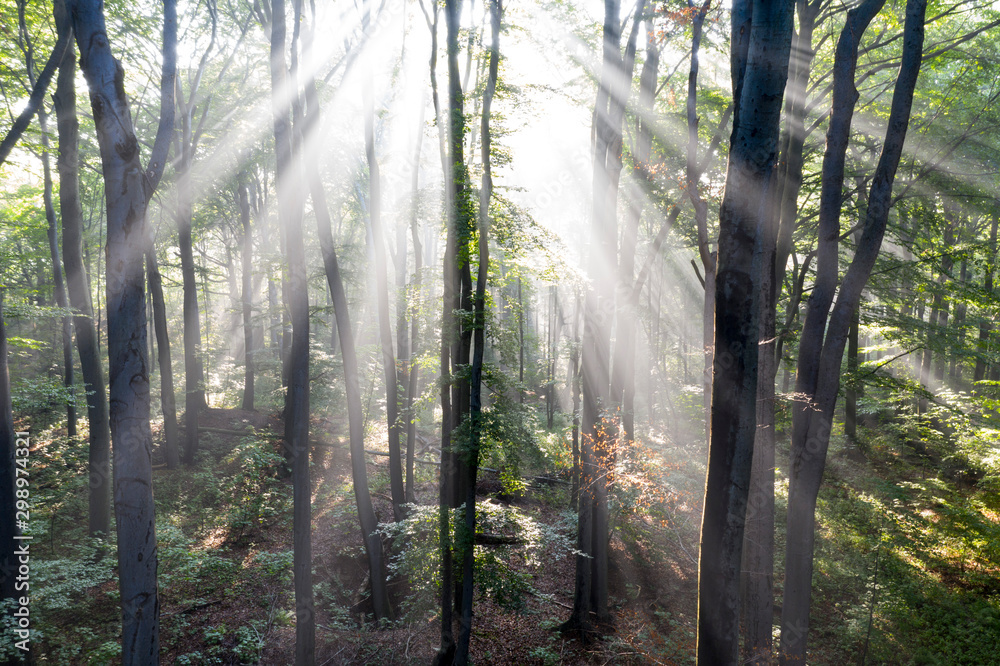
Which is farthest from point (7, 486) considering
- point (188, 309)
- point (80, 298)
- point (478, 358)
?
point (188, 309)

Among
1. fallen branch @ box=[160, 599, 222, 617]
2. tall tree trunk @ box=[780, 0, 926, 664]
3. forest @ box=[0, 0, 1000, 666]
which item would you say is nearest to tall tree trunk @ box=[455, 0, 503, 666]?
forest @ box=[0, 0, 1000, 666]

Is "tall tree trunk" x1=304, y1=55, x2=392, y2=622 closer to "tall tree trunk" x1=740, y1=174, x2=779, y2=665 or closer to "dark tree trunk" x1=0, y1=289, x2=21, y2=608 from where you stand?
"dark tree trunk" x1=0, y1=289, x2=21, y2=608

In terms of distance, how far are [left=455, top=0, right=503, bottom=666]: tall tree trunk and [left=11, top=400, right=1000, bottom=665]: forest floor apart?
38 centimetres

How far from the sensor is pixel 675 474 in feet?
28.8

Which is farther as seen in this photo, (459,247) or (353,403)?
(353,403)

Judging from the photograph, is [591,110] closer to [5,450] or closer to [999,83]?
[999,83]

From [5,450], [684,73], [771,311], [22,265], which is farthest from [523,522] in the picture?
[22,265]

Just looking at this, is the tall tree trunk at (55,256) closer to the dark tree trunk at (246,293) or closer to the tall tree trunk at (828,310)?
the dark tree trunk at (246,293)

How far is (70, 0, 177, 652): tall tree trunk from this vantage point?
14.6 ft

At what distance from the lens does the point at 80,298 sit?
9344 mm

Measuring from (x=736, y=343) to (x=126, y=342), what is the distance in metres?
5.91

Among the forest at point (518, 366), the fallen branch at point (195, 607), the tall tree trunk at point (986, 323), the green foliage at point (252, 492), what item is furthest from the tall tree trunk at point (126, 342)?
the tall tree trunk at point (986, 323)

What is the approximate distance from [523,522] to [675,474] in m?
3.54

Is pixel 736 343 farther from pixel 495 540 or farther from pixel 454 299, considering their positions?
pixel 495 540
